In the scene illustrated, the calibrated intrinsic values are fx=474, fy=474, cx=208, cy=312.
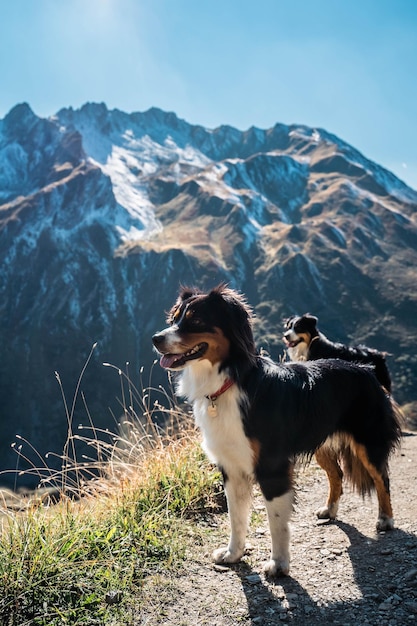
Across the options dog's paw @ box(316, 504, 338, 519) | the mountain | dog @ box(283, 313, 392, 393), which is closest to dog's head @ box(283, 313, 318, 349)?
dog @ box(283, 313, 392, 393)

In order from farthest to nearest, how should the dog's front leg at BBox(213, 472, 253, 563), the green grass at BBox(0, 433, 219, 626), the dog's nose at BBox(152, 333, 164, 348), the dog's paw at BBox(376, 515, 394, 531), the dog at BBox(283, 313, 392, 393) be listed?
the dog at BBox(283, 313, 392, 393)
the dog's paw at BBox(376, 515, 394, 531)
the dog's front leg at BBox(213, 472, 253, 563)
the dog's nose at BBox(152, 333, 164, 348)
the green grass at BBox(0, 433, 219, 626)

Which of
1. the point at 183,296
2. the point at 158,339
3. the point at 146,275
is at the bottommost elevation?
the point at 158,339

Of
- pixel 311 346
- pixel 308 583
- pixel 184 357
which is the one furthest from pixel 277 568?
pixel 311 346

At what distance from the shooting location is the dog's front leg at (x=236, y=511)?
4113mm

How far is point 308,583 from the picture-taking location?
12.3 ft

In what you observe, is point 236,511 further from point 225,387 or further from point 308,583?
point 225,387

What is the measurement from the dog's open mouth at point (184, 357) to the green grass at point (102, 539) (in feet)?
5.24

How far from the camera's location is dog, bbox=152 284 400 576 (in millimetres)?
3803

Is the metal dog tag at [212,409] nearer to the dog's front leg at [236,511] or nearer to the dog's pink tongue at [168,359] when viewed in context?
the dog's pink tongue at [168,359]

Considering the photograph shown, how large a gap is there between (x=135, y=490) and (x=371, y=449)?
8.09ft

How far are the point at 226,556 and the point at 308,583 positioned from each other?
74cm

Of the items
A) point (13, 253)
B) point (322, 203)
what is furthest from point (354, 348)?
point (322, 203)

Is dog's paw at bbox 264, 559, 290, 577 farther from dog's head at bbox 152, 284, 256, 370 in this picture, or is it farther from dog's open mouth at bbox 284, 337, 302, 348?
dog's open mouth at bbox 284, 337, 302, 348

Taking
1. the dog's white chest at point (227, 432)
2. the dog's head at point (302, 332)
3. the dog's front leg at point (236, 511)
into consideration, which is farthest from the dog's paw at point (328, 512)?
the dog's head at point (302, 332)
